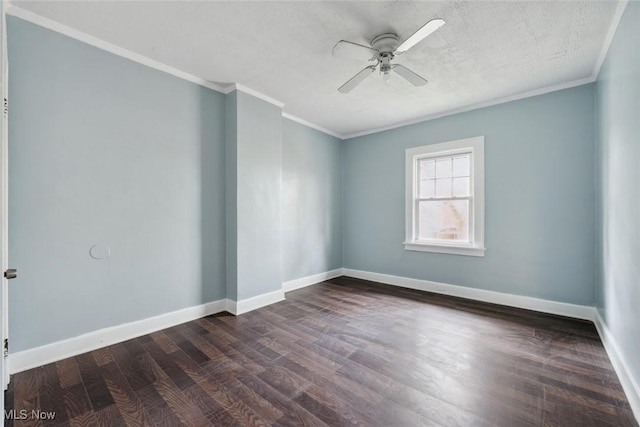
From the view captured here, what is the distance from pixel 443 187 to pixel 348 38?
2755mm

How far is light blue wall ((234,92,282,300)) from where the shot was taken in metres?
3.50

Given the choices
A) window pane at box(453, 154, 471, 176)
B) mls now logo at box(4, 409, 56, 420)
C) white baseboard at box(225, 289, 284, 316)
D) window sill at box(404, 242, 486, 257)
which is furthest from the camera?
window pane at box(453, 154, 471, 176)

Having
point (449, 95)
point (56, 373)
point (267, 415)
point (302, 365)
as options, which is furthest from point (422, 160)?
point (56, 373)

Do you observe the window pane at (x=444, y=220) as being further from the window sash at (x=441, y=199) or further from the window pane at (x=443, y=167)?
the window pane at (x=443, y=167)

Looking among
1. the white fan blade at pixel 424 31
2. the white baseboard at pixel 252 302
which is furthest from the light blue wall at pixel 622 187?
the white baseboard at pixel 252 302

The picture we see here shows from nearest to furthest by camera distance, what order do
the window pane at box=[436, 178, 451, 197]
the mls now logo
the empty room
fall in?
A: the mls now logo < the empty room < the window pane at box=[436, 178, 451, 197]

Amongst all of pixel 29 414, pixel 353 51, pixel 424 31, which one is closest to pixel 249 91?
pixel 353 51

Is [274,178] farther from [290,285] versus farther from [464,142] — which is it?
[464,142]

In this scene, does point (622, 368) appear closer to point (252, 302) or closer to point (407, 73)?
point (407, 73)

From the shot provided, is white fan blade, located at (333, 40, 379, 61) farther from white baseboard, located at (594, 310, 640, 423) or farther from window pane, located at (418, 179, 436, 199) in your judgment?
white baseboard, located at (594, 310, 640, 423)

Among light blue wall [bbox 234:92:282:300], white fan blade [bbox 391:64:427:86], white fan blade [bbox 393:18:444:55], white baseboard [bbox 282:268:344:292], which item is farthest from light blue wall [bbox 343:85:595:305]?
white fan blade [bbox 393:18:444:55]

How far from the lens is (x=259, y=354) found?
8.24 feet

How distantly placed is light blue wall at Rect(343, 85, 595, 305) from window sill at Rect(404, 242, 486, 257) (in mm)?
75

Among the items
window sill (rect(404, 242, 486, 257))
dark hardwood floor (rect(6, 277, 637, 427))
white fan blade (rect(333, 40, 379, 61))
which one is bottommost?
dark hardwood floor (rect(6, 277, 637, 427))
